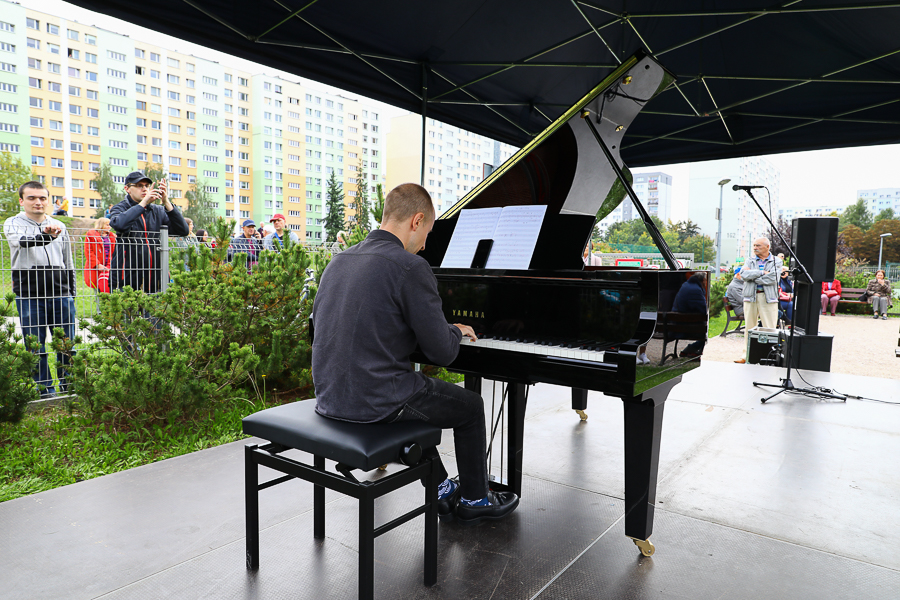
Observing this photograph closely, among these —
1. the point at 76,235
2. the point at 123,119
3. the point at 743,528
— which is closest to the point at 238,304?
the point at 76,235

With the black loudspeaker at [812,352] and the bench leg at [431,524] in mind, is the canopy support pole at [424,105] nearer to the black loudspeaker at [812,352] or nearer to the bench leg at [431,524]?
the bench leg at [431,524]

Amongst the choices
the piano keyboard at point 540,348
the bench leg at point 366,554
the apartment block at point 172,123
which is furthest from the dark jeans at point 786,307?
the apartment block at point 172,123

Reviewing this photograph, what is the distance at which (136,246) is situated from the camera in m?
4.05

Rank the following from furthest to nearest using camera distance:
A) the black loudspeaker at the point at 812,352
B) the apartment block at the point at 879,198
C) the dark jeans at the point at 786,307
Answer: the apartment block at the point at 879,198
the dark jeans at the point at 786,307
the black loudspeaker at the point at 812,352

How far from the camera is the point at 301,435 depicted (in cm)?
174

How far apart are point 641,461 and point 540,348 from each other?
587mm

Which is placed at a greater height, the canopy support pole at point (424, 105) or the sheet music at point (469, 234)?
the canopy support pole at point (424, 105)

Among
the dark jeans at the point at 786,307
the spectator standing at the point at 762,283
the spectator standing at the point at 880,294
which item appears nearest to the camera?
the spectator standing at the point at 762,283

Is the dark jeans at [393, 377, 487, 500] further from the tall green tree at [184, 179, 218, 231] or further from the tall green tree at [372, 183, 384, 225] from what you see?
the tall green tree at [184, 179, 218, 231]

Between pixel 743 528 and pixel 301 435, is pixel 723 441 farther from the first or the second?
pixel 301 435

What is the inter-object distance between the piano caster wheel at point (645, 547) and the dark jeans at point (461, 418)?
2.16 feet

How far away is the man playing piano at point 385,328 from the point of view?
176 cm

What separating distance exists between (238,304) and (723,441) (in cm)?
351

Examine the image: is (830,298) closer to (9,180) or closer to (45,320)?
(45,320)
